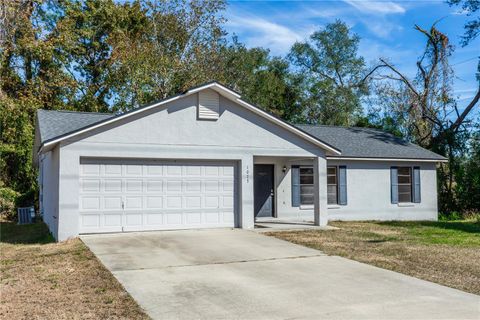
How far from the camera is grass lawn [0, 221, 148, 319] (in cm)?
592

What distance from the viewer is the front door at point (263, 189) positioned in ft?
56.5

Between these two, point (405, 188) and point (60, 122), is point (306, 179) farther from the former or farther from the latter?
point (60, 122)

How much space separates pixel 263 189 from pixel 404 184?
6.81m

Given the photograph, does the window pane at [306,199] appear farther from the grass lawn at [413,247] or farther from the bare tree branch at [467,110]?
the bare tree branch at [467,110]

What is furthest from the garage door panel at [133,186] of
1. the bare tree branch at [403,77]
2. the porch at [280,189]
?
the bare tree branch at [403,77]

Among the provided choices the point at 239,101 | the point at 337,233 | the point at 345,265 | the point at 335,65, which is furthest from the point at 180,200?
the point at 335,65

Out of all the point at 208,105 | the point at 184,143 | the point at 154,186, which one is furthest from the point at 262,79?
the point at 154,186

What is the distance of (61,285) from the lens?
7348 mm

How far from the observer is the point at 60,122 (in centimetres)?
1470

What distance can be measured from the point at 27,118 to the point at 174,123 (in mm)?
11846

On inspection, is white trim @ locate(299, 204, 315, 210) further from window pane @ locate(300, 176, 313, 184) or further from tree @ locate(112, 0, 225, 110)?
tree @ locate(112, 0, 225, 110)

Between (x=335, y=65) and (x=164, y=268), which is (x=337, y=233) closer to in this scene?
(x=164, y=268)

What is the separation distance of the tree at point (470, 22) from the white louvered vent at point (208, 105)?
19773mm

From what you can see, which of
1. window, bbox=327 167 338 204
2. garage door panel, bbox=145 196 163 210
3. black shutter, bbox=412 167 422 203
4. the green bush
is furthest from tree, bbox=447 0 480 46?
the green bush
